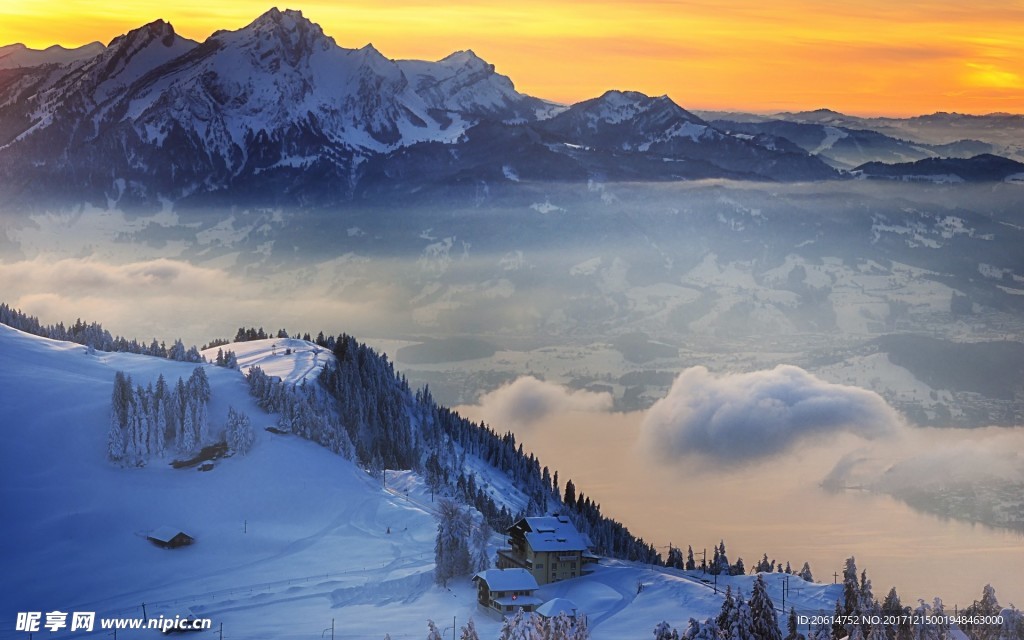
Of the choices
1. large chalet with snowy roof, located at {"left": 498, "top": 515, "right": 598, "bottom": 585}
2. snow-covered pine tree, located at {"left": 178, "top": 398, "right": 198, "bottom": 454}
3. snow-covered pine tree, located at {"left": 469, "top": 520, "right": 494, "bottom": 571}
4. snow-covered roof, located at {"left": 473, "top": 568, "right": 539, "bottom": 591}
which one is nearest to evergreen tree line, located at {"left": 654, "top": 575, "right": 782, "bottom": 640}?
snow-covered roof, located at {"left": 473, "top": 568, "right": 539, "bottom": 591}

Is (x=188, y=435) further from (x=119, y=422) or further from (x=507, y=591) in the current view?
(x=507, y=591)

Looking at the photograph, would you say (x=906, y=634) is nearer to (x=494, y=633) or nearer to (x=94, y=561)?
(x=494, y=633)

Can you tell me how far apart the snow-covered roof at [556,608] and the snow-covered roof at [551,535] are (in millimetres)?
15924

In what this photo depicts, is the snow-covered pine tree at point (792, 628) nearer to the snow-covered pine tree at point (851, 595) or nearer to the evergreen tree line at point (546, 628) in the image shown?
the snow-covered pine tree at point (851, 595)

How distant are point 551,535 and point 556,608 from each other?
69.1 feet

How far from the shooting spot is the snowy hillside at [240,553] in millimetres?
144000

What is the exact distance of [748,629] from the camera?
103 m

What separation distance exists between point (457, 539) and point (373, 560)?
1736 centimetres

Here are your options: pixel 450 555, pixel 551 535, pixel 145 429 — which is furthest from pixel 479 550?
pixel 145 429

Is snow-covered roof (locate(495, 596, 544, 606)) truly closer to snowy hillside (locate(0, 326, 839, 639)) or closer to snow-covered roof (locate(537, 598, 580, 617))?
snowy hillside (locate(0, 326, 839, 639))

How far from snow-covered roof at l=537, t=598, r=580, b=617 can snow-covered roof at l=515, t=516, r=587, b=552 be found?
15924 mm

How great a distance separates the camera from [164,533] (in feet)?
573

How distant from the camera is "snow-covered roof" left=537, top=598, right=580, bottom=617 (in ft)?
431

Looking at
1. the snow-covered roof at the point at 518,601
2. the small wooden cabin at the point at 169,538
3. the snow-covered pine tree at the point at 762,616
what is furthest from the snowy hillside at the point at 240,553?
the snow-covered pine tree at the point at 762,616
